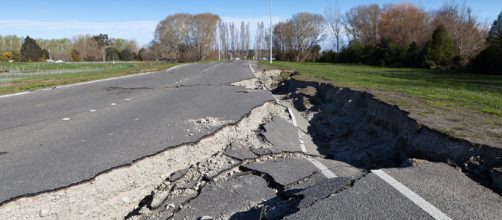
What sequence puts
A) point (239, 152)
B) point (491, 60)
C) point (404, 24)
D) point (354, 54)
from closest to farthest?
point (239, 152) < point (491, 60) < point (354, 54) < point (404, 24)

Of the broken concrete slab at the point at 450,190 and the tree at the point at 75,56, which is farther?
the tree at the point at 75,56

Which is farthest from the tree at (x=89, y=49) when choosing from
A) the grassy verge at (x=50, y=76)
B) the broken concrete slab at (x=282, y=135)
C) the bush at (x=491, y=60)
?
the broken concrete slab at (x=282, y=135)

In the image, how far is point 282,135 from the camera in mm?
8336

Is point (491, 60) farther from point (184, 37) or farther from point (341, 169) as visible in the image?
point (184, 37)

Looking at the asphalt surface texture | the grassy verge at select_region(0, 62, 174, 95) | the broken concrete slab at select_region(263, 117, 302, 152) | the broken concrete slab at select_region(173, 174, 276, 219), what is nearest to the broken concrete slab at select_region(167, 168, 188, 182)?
the asphalt surface texture

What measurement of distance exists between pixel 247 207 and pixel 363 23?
268 ft

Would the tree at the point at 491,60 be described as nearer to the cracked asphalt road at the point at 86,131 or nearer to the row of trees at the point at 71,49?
the cracked asphalt road at the point at 86,131

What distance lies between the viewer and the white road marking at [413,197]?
3.84 meters

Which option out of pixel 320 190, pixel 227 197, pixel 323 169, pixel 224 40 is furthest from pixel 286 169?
pixel 224 40

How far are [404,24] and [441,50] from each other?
1216 inches

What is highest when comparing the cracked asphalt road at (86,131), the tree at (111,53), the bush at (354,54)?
the tree at (111,53)

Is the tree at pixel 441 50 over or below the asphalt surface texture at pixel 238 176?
over

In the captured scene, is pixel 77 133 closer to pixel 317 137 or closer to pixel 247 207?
pixel 247 207

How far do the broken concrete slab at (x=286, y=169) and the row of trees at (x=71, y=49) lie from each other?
12374cm
